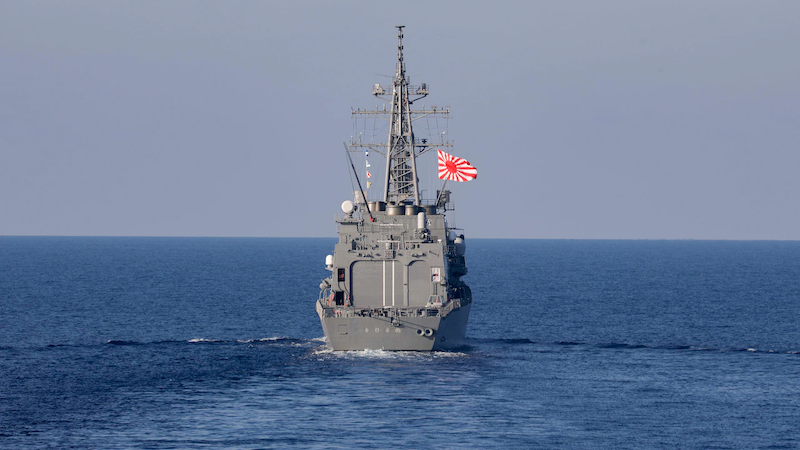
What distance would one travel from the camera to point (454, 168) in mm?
59938

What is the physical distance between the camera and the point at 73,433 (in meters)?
35.9

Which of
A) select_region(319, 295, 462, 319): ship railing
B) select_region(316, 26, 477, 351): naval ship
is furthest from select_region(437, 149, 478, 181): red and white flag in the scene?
select_region(319, 295, 462, 319): ship railing

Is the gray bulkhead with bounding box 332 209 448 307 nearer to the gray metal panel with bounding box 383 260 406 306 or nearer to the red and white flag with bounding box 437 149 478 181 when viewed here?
the gray metal panel with bounding box 383 260 406 306

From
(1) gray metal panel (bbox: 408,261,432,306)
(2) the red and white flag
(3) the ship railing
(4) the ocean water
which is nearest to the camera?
(4) the ocean water

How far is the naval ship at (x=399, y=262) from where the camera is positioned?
172 feet

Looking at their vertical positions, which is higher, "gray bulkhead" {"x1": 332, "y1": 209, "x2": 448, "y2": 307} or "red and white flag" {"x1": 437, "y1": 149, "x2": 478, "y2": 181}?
"red and white flag" {"x1": 437, "y1": 149, "x2": 478, "y2": 181}

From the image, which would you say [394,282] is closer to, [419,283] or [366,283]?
[419,283]

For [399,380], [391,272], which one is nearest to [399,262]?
[391,272]

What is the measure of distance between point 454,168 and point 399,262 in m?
7.95

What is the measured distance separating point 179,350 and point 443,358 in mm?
16350

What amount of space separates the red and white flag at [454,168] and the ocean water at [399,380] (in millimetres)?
10899

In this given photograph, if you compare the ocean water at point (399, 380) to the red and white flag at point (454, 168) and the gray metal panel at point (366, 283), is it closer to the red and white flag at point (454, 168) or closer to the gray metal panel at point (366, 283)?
the gray metal panel at point (366, 283)

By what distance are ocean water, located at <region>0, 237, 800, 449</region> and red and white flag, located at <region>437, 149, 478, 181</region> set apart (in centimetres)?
1090

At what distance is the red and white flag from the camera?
5969cm
